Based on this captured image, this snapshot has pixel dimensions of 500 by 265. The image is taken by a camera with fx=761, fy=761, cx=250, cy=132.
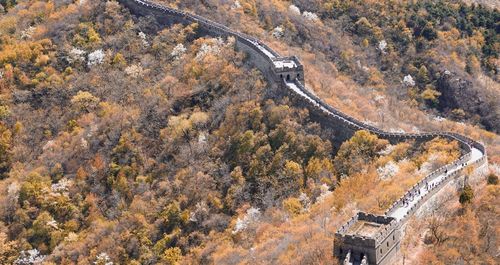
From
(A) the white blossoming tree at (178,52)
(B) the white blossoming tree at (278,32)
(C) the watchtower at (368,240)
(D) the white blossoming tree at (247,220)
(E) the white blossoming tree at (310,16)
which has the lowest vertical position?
(D) the white blossoming tree at (247,220)

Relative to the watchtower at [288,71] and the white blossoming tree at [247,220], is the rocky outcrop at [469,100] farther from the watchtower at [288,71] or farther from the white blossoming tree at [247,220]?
the white blossoming tree at [247,220]

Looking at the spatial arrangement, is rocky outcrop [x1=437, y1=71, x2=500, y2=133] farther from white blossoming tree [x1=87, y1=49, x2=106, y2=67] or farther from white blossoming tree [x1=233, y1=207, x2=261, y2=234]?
white blossoming tree [x1=87, y1=49, x2=106, y2=67]

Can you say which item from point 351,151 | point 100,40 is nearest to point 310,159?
point 351,151

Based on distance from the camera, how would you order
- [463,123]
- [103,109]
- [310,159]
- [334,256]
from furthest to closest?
[463,123] < [103,109] < [310,159] < [334,256]

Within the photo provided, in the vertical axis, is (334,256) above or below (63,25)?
above

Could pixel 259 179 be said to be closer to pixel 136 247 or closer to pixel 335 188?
pixel 335 188

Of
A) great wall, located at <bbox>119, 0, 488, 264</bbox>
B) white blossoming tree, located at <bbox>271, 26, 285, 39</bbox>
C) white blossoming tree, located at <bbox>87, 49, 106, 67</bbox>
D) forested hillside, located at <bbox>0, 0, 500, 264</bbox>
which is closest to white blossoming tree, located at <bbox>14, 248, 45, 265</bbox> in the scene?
forested hillside, located at <bbox>0, 0, 500, 264</bbox>

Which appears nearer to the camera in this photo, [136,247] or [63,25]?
[136,247]

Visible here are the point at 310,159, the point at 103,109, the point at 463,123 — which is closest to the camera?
the point at 310,159

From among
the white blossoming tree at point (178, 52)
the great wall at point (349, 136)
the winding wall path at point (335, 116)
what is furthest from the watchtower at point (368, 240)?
the white blossoming tree at point (178, 52)
